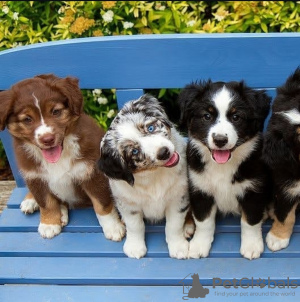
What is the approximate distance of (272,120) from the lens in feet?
9.25

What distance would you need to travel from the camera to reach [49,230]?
3475 millimetres

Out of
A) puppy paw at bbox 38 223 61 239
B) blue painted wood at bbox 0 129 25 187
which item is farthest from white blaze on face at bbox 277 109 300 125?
blue painted wood at bbox 0 129 25 187

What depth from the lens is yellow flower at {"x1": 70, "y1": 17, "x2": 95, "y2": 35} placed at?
4164 mm

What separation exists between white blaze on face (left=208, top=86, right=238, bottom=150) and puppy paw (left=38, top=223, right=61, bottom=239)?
1344mm

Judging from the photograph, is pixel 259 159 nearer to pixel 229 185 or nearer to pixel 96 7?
pixel 229 185

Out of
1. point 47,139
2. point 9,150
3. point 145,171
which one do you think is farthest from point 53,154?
point 9,150

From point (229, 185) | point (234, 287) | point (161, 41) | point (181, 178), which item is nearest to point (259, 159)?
point (229, 185)

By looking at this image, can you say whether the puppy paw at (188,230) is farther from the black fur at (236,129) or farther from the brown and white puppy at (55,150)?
the brown and white puppy at (55,150)

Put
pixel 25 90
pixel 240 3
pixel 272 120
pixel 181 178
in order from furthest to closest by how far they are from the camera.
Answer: pixel 240 3 → pixel 181 178 → pixel 25 90 → pixel 272 120

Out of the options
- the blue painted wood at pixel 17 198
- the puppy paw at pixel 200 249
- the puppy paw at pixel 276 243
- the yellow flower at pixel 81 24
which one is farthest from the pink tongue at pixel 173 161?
the yellow flower at pixel 81 24

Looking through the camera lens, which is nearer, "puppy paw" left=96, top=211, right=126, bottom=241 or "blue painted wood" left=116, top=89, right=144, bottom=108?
"puppy paw" left=96, top=211, right=126, bottom=241

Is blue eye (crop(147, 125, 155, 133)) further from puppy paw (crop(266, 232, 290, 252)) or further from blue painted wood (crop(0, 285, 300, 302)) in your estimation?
puppy paw (crop(266, 232, 290, 252))

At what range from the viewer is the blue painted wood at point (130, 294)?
9.71 feet

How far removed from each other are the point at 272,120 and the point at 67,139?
1334 millimetres
